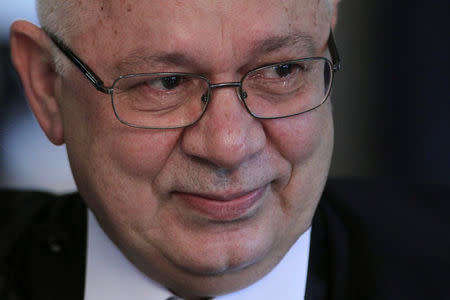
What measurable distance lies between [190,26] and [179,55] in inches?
2.3

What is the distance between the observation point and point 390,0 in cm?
351

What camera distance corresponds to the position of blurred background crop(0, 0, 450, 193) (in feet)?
10.8

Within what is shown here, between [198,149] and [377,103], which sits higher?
[377,103]

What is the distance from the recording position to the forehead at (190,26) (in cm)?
120

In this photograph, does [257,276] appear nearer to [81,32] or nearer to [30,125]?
[81,32]

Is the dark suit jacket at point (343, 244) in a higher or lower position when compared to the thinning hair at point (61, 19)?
lower

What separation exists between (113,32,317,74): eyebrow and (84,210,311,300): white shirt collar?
482 mm

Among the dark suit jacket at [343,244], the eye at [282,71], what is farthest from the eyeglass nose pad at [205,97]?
the dark suit jacket at [343,244]

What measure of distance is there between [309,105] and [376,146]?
2428mm

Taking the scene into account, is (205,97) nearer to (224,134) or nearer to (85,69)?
(224,134)

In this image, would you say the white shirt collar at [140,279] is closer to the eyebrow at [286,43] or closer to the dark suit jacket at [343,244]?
the dark suit jacket at [343,244]

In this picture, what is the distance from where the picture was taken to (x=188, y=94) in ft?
4.22

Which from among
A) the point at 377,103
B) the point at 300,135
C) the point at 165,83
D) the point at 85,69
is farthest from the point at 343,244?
the point at 377,103

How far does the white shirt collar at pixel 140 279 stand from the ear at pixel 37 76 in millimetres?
303
